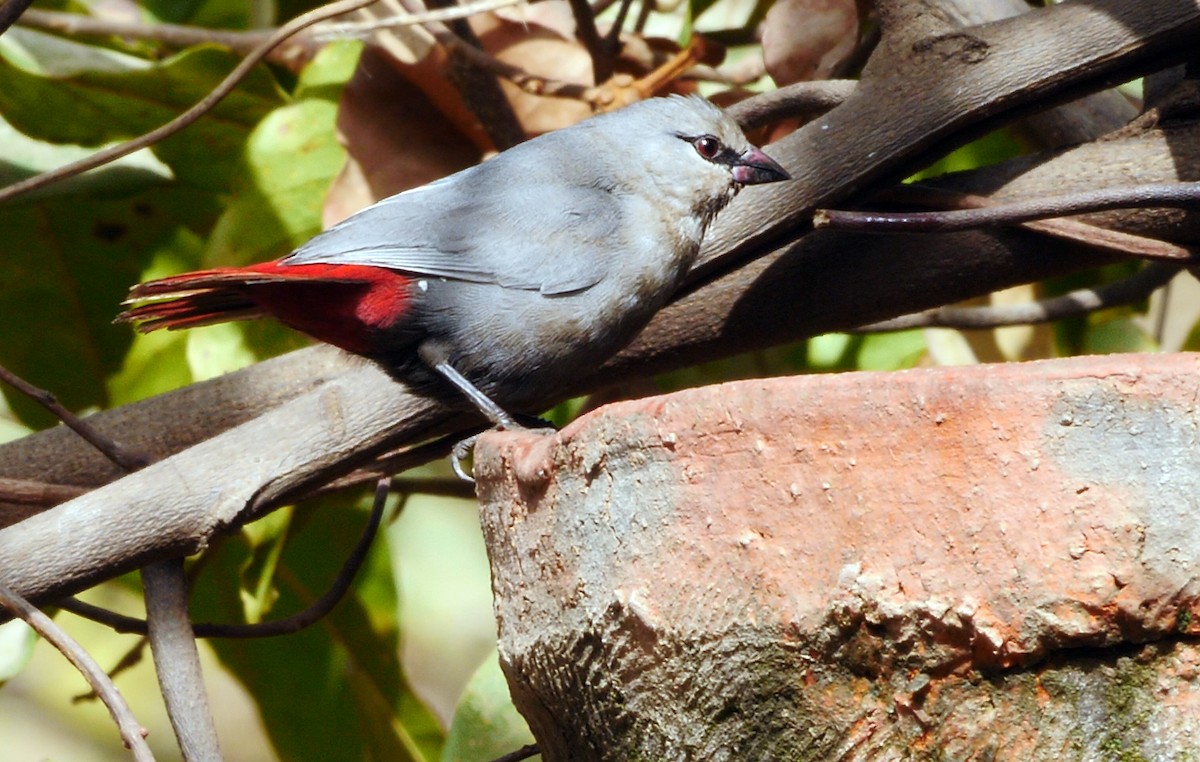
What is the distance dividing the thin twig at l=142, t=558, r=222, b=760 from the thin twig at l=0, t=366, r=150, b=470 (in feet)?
0.94

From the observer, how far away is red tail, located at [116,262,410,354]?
2.49m

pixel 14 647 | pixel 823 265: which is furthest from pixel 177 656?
pixel 823 265

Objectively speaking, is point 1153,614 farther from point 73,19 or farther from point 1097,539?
point 73,19

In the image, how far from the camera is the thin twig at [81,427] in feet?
7.25

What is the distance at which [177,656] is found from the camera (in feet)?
6.86

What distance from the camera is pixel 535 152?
2717 millimetres

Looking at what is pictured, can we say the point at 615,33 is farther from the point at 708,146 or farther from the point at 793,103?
the point at 793,103

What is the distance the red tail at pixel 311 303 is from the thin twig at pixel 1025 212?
0.97 metres

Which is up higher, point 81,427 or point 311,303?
point 311,303

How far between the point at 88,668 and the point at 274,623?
1.86 feet

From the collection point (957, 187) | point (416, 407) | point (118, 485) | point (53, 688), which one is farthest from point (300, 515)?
point (53, 688)

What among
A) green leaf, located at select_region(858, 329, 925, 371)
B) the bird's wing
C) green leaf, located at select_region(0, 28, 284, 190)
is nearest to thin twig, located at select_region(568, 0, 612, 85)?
the bird's wing

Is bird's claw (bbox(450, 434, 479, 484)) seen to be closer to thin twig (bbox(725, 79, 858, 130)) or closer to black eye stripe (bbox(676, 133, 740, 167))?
black eye stripe (bbox(676, 133, 740, 167))

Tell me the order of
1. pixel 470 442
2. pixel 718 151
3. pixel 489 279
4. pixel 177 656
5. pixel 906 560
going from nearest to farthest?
pixel 906 560
pixel 177 656
pixel 470 442
pixel 489 279
pixel 718 151
